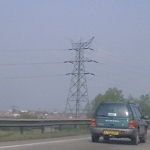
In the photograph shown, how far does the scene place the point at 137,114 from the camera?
23547 millimetres

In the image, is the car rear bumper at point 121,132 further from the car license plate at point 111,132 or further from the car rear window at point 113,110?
the car rear window at point 113,110

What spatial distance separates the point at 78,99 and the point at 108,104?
2491 cm

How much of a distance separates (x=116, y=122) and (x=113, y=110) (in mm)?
615

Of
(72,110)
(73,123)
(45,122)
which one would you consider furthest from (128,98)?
(45,122)

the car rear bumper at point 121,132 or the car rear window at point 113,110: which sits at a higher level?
the car rear window at point 113,110

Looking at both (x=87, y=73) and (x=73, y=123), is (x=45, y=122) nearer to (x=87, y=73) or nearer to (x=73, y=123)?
(x=73, y=123)

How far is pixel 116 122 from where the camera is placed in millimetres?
22000

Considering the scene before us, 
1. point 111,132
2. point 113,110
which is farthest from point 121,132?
point 113,110

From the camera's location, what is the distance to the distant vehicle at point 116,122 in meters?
22.0

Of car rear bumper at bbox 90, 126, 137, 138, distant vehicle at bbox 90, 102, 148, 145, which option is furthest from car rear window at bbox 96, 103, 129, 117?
car rear bumper at bbox 90, 126, 137, 138

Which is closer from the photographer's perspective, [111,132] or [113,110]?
[111,132]

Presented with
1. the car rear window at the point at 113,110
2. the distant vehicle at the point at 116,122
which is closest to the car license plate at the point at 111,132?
the distant vehicle at the point at 116,122

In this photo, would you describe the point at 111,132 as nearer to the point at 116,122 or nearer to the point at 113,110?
the point at 116,122

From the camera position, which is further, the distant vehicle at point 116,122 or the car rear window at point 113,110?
the car rear window at point 113,110
